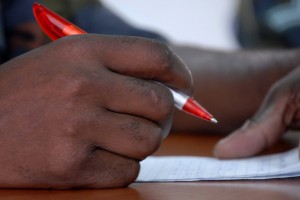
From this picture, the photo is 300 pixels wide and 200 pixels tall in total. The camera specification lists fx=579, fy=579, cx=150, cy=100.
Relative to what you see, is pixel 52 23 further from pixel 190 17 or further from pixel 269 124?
pixel 190 17

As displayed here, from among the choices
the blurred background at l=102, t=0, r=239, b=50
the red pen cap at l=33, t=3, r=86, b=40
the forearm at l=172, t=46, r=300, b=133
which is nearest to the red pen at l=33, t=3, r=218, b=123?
the red pen cap at l=33, t=3, r=86, b=40

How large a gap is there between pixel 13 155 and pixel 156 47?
0.17 meters

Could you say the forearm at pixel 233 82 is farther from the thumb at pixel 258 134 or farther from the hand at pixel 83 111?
the hand at pixel 83 111

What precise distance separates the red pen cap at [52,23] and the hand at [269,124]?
264mm

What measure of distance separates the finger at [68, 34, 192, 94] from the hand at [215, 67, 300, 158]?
0.23 meters

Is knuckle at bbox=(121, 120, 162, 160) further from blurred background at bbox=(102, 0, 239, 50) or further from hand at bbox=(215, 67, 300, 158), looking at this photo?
blurred background at bbox=(102, 0, 239, 50)

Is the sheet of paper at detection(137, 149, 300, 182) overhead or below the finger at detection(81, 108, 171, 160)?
below

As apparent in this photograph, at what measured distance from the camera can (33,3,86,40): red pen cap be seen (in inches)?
23.5

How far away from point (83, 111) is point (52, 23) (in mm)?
119

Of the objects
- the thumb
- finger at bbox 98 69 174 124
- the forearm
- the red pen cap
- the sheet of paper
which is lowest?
the forearm

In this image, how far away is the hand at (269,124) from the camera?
2.50 ft

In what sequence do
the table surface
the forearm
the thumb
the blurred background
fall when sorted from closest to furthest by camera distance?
the table surface, the thumb, the forearm, the blurred background

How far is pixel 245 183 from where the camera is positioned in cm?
58

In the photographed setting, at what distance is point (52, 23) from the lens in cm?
60
